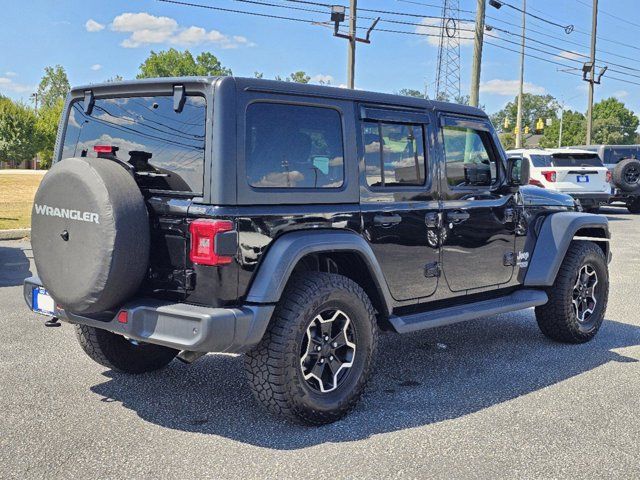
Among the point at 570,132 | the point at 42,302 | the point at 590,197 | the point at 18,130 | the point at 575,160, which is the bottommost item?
the point at 42,302

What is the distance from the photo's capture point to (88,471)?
3447mm

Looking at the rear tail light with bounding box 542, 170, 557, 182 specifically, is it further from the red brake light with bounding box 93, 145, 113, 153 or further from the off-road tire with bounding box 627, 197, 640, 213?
the red brake light with bounding box 93, 145, 113, 153

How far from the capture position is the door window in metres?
5.21

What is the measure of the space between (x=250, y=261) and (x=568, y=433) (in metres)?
2.03

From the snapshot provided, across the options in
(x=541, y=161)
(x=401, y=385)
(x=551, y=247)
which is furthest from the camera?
(x=541, y=161)

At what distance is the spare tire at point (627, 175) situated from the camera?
61.7ft

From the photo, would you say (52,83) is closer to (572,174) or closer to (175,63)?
(175,63)

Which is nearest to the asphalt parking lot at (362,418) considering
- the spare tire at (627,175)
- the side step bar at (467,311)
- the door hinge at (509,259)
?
the side step bar at (467,311)

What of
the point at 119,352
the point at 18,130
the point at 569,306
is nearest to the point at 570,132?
the point at 18,130

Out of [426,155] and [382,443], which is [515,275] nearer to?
[426,155]

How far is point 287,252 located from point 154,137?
3.38 ft

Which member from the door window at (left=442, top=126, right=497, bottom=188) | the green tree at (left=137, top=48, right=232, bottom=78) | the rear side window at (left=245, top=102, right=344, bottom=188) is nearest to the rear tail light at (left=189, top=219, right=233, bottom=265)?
the rear side window at (left=245, top=102, right=344, bottom=188)

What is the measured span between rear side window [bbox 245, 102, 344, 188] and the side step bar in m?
1.04

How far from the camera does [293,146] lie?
416 centimetres
